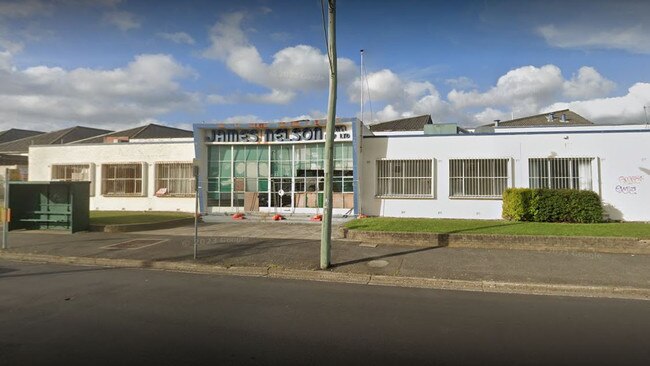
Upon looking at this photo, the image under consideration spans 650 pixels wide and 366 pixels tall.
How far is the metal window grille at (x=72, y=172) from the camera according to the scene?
22.3 metres

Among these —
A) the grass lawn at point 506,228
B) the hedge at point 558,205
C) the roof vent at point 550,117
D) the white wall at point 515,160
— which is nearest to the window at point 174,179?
the white wall at point 515,160

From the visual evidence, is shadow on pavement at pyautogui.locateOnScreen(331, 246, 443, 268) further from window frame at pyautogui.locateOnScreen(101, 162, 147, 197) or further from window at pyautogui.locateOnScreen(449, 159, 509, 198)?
window frame at pyautogui.locateOnScreen(101, 162, 147, 197)

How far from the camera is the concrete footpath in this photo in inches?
314

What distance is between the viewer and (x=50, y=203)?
14727 millimetres

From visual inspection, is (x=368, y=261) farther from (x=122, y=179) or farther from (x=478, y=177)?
(x=122, y=179)

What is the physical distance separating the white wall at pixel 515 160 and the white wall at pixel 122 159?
30.9 ft

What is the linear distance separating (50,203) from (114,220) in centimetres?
230

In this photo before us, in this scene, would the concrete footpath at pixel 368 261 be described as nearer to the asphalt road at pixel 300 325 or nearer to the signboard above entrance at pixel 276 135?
the asphalt road at pixel 300 325

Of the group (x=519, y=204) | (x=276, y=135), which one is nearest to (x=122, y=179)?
(x=276, y=135)

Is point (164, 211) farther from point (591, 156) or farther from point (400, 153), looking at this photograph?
point (591, 156)

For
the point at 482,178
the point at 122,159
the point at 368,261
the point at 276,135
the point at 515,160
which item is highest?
the point at 276,135

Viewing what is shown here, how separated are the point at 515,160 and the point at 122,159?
1875cm

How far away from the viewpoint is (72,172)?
22.6 metres

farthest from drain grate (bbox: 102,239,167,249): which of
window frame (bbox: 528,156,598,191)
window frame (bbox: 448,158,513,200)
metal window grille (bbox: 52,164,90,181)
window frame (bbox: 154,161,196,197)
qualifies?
window frame (bbox: 528,156,598,191)
